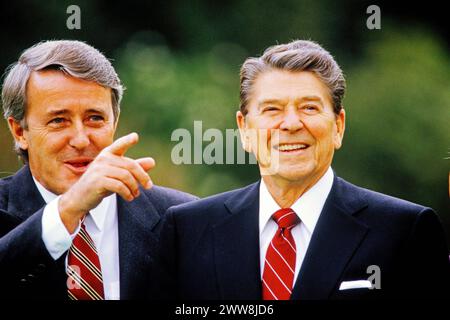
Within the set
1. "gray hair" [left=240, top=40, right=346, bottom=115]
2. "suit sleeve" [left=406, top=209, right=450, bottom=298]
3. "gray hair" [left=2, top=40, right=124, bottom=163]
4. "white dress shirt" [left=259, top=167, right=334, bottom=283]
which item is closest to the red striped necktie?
"gray hair" [left=2, top=40, right=124, bottom=163]

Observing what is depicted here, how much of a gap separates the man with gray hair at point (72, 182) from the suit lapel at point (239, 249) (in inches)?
8.0

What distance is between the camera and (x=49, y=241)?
2.29 meters

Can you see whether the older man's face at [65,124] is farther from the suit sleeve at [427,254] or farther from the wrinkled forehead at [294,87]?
the suit sleeve at [427,254]

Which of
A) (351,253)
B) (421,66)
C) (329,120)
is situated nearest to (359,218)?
(351,253)

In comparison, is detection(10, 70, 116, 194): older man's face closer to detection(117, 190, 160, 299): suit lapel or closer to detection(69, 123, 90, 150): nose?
detection(69, 123, 90, 150): nose

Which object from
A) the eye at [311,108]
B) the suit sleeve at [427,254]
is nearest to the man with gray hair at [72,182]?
the eye at [311,108]

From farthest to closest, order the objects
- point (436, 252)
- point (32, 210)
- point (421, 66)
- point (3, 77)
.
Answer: point (421, 66) < point (3, 77) < point (32, 210) < point (436, 252)

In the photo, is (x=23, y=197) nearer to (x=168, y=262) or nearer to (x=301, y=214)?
(x=168, y=262)

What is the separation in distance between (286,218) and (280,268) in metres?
0.14

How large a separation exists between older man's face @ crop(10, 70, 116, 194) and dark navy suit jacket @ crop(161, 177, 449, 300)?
324 millimetres

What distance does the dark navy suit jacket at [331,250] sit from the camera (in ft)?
7.48
